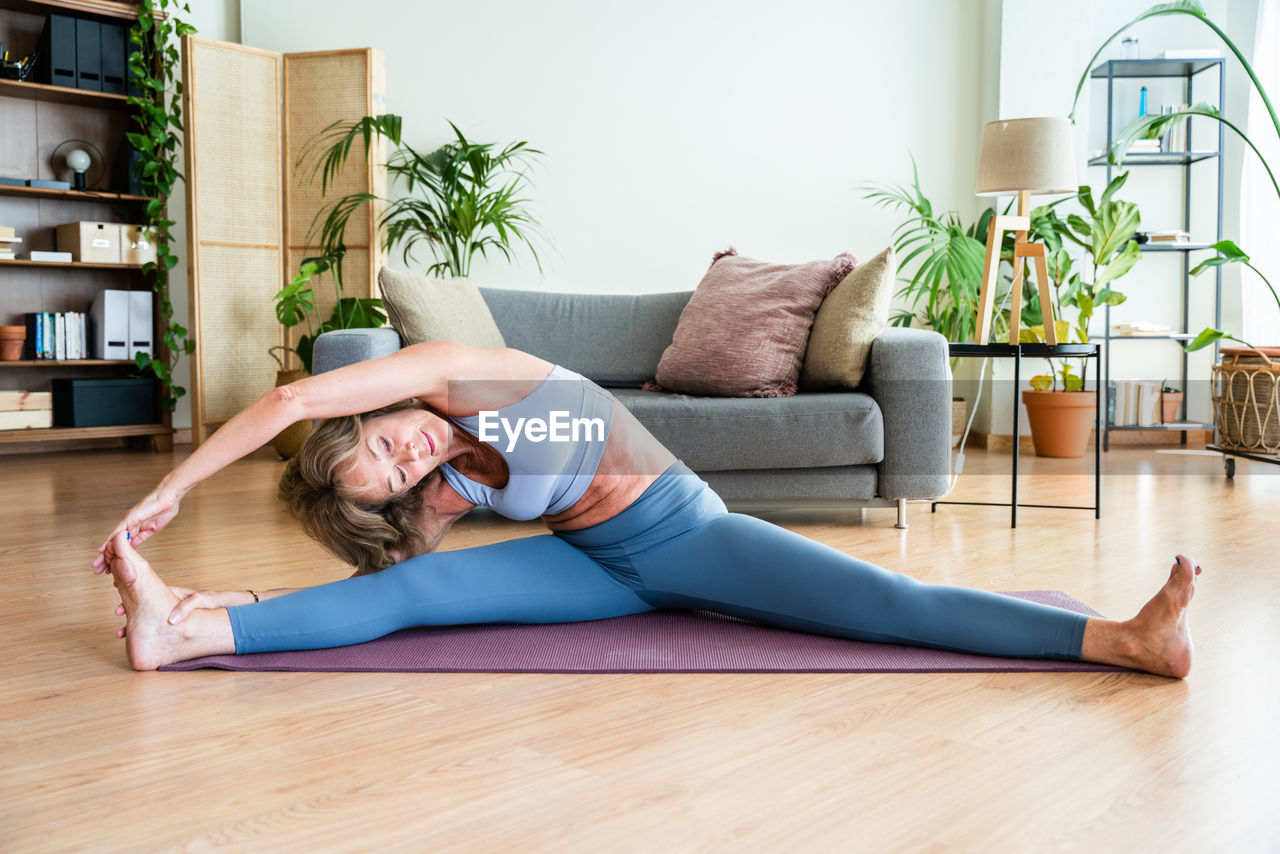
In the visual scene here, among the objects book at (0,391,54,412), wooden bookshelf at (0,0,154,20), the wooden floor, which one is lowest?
the wooden floor

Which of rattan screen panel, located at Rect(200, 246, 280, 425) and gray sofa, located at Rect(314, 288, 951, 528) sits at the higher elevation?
rattan screen panel, located at Rect(200, 246, 280, 425)

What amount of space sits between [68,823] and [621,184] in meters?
4.32

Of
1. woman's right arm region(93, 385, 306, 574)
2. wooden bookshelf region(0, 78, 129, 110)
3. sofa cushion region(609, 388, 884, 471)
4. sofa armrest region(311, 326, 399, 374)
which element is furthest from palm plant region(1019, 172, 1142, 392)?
wooden bookshelf region(0, 78, 129, 110)

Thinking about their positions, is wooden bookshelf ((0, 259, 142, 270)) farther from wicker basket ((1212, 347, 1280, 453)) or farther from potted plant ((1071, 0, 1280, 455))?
wicker basket ((1212, 347, 1280, 453))

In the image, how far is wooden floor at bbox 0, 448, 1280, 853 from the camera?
3.65 ft

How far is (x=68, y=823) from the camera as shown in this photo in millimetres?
1141

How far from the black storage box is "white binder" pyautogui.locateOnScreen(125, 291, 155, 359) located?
6.1 inches

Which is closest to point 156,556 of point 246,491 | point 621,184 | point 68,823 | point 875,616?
point 246,491

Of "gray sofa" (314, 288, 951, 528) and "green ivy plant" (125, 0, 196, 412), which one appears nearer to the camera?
"gray sofa" (314, 288, 951, 528)

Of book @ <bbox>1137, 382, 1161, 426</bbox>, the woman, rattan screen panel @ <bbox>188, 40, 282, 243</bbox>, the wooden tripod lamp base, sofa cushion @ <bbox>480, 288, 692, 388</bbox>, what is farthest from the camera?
book @ <bbox>1137, 382, 1161, 426</bbox>

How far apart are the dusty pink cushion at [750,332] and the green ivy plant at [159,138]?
8.64 ft

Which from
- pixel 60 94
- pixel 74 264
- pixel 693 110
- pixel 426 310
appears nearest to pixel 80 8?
pixel 60 94

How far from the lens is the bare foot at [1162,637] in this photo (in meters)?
1.56

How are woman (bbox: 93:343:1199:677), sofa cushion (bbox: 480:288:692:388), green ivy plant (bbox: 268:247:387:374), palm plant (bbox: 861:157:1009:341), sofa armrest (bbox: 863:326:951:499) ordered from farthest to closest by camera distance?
green ivy plant (bbox: 268:247:387:374) → palm plant (bbox: 861:157:1009:341) → sofa cushion (bbox: 480:288:692:388) → sofa armrest (bbox: 863:326:951:499) → woman (bbox: 93:343:1199:677)
